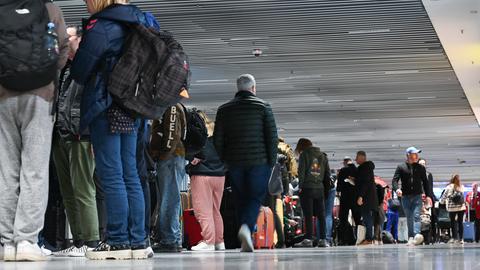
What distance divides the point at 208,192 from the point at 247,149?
2.39 meters

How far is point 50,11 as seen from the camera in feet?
18.0

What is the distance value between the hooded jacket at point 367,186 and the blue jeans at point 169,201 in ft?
28.0

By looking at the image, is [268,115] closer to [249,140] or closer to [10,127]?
[249,140]

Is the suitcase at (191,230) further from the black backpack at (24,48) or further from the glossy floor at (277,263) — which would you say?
the black backpack at (24,48)

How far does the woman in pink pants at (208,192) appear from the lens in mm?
10142

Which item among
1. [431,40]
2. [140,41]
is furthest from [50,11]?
[431,40]

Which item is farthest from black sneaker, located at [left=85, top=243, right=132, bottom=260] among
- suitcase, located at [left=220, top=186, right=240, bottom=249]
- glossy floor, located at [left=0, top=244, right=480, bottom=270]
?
suitcase, located at [left=220, top=186, right=240, bottom=249]

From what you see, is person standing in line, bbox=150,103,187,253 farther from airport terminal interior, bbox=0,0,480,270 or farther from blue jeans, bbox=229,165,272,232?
blue jeans, bbox=229,165,272,232

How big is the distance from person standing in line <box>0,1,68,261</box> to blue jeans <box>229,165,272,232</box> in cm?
288

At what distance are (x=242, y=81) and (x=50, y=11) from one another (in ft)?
10.7

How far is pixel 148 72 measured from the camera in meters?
5.47

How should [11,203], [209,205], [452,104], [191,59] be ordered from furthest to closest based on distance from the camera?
[452,104] → [191,59] → [209,205] → [11,203]

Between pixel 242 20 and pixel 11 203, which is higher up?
pixel 242 20

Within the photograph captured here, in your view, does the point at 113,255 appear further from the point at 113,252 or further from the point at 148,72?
the point at 148,72
